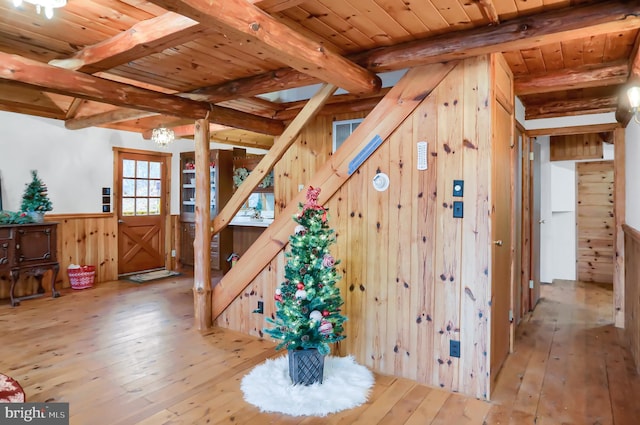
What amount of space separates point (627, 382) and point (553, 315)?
175 cm

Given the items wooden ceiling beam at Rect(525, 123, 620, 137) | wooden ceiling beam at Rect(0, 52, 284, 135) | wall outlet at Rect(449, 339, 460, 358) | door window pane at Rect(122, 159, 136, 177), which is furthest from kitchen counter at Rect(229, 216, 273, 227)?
wall outlet at Rect(449, 339, 460, 358)

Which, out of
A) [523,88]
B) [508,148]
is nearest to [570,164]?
[523,88]

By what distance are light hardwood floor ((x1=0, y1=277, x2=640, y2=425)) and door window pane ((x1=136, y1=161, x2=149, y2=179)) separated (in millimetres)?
2719

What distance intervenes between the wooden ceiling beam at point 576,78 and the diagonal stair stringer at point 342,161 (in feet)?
4.05

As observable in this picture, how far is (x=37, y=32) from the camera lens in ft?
8.67

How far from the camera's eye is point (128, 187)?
660cm

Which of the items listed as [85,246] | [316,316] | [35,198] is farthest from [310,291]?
[85,246]

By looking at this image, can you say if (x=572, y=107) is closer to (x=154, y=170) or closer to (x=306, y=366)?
(x=306, y=366)

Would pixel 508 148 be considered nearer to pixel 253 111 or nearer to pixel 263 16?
pixel 263 16

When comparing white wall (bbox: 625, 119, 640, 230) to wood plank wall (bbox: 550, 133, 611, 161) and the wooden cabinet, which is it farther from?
the wooden cabinet

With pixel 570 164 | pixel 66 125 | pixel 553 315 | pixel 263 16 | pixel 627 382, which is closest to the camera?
pixel 263 16

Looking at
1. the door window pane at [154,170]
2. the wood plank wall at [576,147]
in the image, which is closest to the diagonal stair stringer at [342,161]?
the door window pane at [154,170]

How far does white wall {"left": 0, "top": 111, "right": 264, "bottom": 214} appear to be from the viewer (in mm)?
5188

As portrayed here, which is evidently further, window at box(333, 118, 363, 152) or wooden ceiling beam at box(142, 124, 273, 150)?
wooden ceiling beam at box(142, 124, 273, 150)
